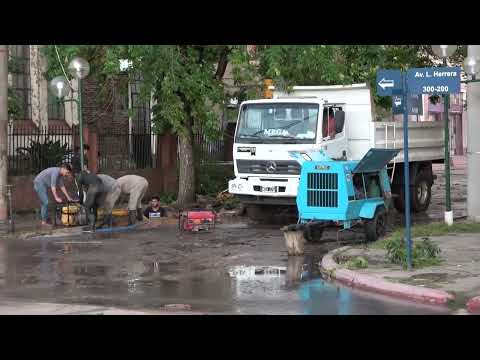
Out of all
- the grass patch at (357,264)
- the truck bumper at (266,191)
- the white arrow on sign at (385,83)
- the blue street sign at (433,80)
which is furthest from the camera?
the truck bumper at (266,191)

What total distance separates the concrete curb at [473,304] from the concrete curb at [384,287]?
0.30 m

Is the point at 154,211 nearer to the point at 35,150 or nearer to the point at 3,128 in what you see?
the point at 3,128

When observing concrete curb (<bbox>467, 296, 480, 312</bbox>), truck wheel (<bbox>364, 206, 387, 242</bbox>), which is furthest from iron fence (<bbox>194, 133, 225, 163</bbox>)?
concrete curb (<bbox>467, 296, 480, 312</bbox>)

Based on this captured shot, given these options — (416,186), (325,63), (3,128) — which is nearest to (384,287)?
(325,63)

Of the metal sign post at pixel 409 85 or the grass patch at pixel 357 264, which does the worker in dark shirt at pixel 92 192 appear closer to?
the grass patch at pixel 357 264

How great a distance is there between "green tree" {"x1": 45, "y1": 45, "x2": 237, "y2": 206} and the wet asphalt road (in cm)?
449

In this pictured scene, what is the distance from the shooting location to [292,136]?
1752 cm

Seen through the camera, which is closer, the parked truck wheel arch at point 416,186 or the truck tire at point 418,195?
the parked truck wheel arch at point 416,186

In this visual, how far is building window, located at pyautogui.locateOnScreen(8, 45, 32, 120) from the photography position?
78.9ft

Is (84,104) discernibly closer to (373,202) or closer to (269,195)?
(269,195)

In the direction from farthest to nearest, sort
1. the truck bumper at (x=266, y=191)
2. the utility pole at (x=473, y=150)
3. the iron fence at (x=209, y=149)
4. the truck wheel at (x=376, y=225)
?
the iron fence at (x=209, y=149), the truck bumper at (x=266, y=191), the utility pole at (x=473, y=150), the truck wheel at (x=376, y=225)

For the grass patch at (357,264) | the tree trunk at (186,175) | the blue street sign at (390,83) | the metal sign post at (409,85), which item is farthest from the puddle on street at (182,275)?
the tree trunk at (186,175)

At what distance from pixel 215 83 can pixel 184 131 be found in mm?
1526

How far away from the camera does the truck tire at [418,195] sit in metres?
20.5
